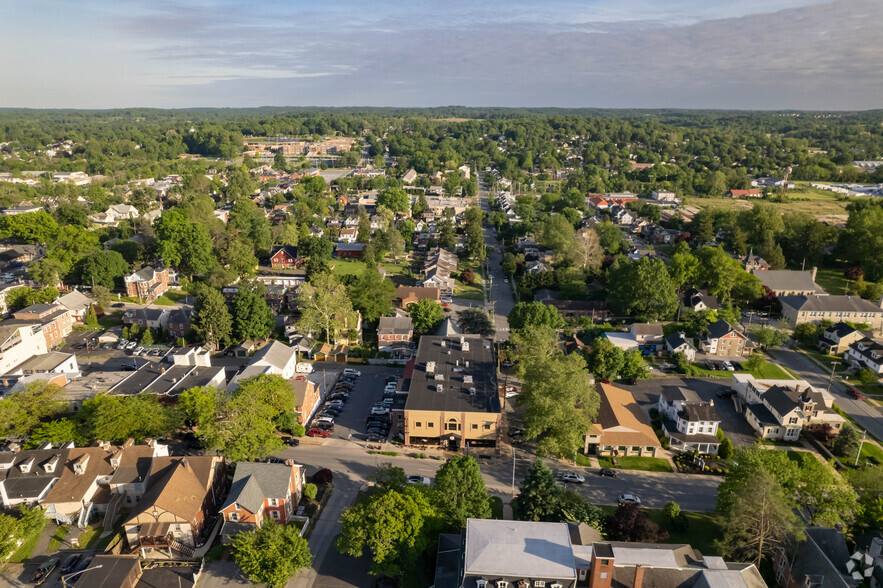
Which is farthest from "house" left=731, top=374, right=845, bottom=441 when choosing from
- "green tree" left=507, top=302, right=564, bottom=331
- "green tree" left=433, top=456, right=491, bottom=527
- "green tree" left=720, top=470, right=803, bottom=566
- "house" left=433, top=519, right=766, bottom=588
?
"green tree" left=433, top=456, right=491, bottom=527

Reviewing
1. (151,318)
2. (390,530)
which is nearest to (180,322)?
(151,318)

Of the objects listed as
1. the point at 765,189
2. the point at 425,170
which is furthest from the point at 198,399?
the point at 765,189

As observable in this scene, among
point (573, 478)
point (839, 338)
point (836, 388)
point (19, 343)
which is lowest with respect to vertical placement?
point (836, 388)

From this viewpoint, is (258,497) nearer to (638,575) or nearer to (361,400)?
(361,400)

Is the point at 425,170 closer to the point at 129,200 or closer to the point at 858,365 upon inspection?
the point at 129,200

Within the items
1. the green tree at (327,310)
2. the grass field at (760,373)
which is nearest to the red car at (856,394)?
the grass field at (760,373)

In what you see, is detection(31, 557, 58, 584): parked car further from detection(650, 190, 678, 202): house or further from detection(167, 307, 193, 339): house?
detection(650, 190, 678, 202): house

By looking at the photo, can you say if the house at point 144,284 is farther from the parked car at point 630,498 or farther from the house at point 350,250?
the parked car at point 630,498
